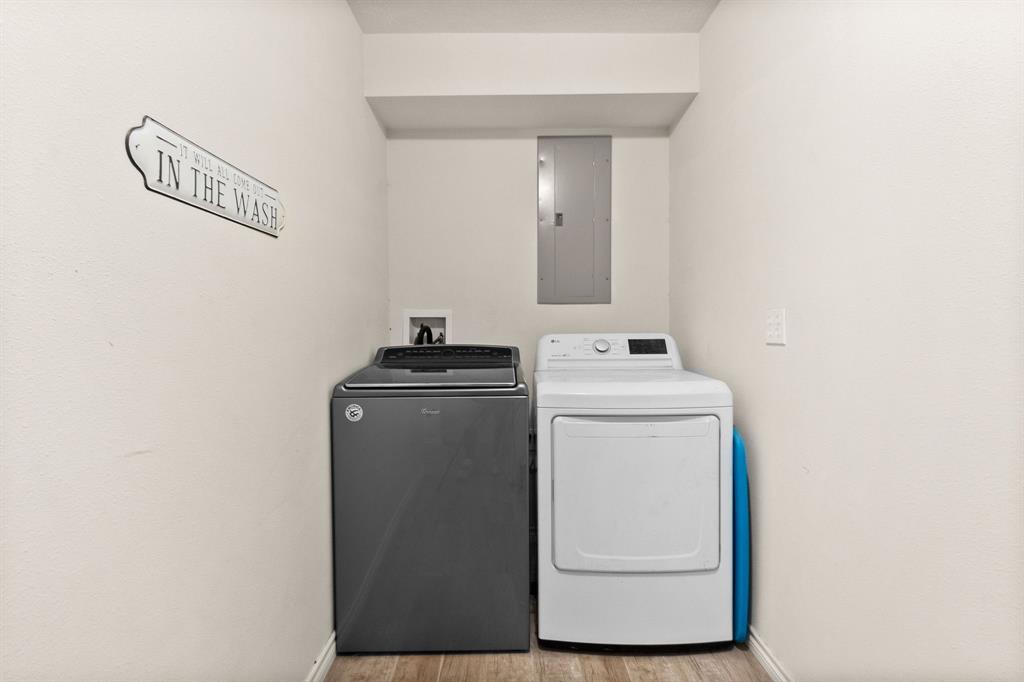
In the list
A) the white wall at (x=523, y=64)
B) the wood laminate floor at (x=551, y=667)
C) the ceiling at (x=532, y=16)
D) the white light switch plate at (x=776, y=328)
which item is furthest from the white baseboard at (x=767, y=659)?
the ceiling at (x=532, y=16)

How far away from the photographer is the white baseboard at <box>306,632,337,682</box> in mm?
1555

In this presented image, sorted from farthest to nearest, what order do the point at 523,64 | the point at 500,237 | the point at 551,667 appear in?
the point at 500,237 < the point at 523,64 < the point at 551,667

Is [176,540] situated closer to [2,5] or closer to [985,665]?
[2,5]

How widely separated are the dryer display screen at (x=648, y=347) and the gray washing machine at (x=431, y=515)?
31.5 inches

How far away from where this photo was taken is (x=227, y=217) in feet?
3.53

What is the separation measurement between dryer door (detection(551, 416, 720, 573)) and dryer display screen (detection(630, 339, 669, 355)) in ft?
2.11

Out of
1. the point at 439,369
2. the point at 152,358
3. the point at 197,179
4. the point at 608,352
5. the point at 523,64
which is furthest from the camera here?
the point at 608,352

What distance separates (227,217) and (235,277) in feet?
0.42

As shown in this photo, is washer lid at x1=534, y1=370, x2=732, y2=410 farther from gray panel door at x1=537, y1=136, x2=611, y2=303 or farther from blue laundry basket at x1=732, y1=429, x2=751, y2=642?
gray panel door at x1=537, y1=136, x2=611, y2=303

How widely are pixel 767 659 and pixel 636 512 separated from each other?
2.03 feet

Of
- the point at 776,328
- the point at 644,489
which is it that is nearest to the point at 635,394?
the point at 644,489

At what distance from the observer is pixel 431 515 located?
1720 millimetres

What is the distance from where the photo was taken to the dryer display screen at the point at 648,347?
230 cm

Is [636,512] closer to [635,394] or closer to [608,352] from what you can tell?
[635,394]
